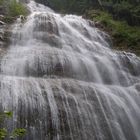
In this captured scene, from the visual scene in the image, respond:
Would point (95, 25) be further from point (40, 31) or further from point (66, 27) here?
point (40, 31)

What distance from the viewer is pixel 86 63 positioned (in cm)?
1310

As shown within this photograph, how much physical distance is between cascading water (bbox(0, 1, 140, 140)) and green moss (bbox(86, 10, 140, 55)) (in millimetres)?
1847

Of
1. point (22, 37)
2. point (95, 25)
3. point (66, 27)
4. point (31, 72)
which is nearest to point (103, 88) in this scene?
point (31, 72)

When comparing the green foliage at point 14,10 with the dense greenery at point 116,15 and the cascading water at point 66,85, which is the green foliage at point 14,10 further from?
the dense greenery at point 116,15

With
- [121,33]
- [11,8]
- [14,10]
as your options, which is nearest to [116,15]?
[121,33]

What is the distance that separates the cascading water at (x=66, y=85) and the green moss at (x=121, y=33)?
1.85 meters

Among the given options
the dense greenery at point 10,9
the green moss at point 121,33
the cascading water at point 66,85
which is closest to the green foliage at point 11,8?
the dense greenery at point 10,9

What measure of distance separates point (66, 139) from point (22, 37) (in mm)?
6570

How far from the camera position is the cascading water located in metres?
9.05

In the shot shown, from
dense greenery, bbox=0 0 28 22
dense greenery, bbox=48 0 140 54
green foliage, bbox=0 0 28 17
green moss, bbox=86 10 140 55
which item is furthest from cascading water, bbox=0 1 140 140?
dense greenery, bbox=48 0 140 54

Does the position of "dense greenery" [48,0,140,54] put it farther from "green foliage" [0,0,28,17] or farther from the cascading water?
"green foliage" [0,0,28,17]

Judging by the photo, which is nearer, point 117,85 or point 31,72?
point 31,72

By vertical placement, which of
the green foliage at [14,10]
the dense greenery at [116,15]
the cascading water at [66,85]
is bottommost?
the dense greenery at [116,15]

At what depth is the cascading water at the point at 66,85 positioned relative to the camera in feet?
29.7
